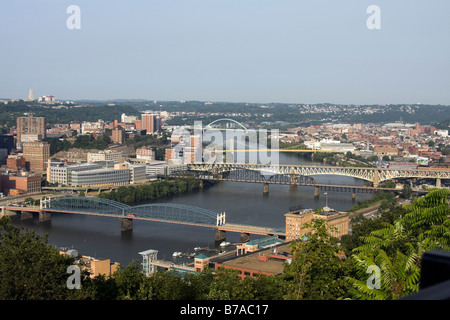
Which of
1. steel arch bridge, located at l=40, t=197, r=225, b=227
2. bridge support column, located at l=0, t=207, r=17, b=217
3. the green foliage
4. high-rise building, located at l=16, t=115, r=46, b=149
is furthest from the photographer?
high-rise building, located at l=16, t=115, r=46, b=149

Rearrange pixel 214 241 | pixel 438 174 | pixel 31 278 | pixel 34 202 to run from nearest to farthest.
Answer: pixel 31 278 → pixel 214 241 → pixel 34 202 → pixel 438 174

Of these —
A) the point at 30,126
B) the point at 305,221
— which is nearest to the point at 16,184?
the point at 305,221

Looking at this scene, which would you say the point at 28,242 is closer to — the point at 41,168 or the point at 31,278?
the point at 31,278

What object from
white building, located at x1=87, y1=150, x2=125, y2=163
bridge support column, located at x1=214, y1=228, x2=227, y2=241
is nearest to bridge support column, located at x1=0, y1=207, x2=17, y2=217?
bridge support column, located at x1=214, y1=228, x2=227, y2=241

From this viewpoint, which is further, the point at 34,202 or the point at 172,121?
the point at 172,121

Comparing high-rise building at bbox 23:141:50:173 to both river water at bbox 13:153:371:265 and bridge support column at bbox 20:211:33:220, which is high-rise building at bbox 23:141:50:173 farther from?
bridge support column at bbox 20:211:33:220
